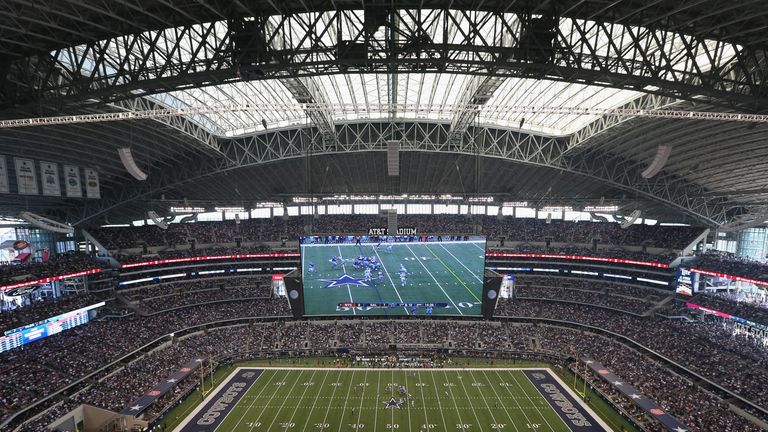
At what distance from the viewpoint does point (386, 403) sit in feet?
93.4

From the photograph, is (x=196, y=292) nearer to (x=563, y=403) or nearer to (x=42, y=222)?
(x=42, y=222)

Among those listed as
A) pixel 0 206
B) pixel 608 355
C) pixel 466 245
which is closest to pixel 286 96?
pixel 466 245

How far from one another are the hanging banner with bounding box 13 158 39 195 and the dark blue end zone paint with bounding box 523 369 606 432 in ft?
131

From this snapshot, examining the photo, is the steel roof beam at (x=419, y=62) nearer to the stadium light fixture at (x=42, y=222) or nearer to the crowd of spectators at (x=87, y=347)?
the stadium light fixture at (x=42, y=222)

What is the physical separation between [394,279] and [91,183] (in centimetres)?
2655

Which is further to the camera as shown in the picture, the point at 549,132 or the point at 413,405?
the point at 549,132

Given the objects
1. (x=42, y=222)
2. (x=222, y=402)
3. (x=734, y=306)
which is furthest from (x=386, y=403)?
(x=734, y=306)

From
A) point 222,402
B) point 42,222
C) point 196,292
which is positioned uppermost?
point 42,222

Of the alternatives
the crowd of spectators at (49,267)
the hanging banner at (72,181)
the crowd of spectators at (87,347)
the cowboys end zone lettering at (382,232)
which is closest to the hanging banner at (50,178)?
the hanging banner at (72,181)

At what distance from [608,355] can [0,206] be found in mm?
57724

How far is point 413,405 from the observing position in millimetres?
28172

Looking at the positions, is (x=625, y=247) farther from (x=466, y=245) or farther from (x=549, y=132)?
(x=466, y=245)

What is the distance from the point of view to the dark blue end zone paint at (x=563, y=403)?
→ 2600 centimetres

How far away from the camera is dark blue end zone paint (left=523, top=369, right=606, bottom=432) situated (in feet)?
85.3
